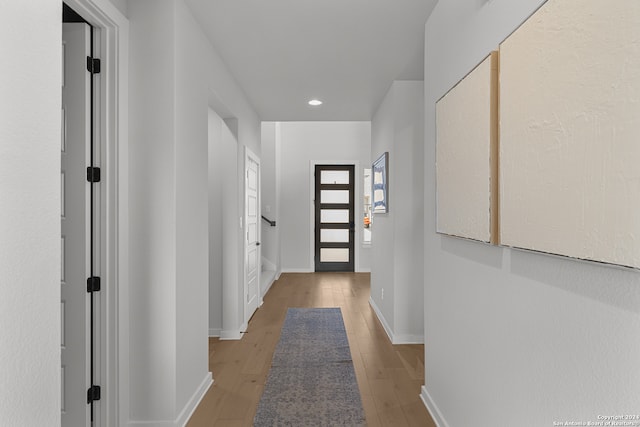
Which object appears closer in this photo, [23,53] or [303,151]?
[23,53]

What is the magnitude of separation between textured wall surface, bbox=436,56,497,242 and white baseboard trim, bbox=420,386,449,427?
1074 mm

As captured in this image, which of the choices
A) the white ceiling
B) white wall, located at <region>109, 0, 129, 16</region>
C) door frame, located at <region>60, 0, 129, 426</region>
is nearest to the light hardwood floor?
door frame, located at <region>60, 0, 129, 426</region>

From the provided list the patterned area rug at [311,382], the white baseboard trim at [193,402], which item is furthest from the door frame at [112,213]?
the patterned area rug at [311,382]

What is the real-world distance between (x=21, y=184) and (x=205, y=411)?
201 centimetres

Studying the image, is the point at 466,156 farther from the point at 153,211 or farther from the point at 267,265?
the point at 267,265

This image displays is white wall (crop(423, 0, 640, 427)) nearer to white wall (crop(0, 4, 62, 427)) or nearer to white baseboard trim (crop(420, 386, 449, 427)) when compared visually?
white baseboard trim (crop(420, 386, 449, 427))

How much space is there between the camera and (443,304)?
2.34 meters

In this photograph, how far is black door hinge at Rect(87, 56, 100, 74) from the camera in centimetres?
215

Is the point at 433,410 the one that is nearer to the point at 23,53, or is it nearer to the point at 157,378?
the point at 157,378

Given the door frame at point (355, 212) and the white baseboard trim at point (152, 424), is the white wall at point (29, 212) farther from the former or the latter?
the door frame at point (355, 212)

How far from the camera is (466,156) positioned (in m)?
1.87

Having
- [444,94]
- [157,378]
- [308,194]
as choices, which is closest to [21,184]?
[157,378]

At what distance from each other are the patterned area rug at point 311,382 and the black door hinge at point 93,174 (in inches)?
65.7

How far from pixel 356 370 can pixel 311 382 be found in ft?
1.41
